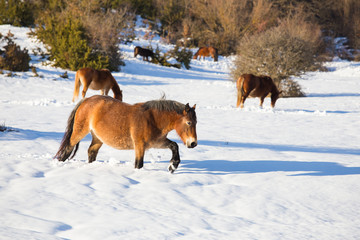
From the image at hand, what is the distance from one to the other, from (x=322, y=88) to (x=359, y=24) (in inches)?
1003

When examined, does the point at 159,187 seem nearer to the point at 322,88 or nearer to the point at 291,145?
the point at 291,145

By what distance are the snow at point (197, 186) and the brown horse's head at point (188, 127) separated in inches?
22.9

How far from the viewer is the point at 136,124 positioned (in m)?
4.85

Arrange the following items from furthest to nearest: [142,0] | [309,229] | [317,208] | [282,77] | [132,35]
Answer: [142,0]
[132,35]
[282,77]
[317,208]
[309,229]

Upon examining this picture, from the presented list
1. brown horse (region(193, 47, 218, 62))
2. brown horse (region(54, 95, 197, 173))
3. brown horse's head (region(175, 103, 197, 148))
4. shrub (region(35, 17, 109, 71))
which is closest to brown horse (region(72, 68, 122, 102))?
shrub (region(35, 17, 109, 71))

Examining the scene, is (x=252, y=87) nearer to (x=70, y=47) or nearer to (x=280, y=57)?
(x=280, y=57)

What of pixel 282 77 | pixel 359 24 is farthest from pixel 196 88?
pixel 359 24

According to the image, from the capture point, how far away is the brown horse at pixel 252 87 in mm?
13062

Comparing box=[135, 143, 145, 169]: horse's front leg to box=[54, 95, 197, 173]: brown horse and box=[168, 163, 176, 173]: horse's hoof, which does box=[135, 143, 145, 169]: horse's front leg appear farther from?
box=[168, 163, 176, 173]: horse's hoof

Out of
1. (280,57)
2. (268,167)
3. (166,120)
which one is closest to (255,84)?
(280,57)

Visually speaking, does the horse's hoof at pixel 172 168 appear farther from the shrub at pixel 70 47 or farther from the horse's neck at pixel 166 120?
the shrub at pixel 70 47

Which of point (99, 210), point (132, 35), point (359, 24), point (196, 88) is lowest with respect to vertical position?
point (99, 210)

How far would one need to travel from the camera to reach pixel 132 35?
31.2 m

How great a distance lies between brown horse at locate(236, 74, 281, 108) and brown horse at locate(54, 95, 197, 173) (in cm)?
853
